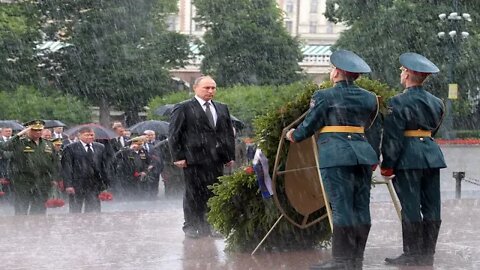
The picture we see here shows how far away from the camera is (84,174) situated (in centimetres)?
1477

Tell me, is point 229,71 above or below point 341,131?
below

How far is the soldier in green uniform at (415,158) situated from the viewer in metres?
8.80

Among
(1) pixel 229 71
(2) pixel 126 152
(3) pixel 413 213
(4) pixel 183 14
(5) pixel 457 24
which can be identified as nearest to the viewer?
(3) pixel 413 213

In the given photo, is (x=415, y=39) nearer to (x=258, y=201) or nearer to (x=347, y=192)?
(x=258, y=201)

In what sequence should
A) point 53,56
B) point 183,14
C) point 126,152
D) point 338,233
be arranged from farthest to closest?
1. point 183,14
2. point 53,56
3. point 126,152
4. point 338,233

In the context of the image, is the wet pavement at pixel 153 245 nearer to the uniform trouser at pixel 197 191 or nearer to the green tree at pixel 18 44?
the uniform trouser at pixel 197 191

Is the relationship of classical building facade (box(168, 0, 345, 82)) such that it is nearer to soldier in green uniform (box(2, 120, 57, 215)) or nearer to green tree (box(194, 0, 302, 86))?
green tree (box(194, 0, 302, 86))

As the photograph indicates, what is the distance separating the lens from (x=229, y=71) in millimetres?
59094

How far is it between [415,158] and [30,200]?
22.7 ft

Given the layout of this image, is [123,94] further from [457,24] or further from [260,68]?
[457,24]

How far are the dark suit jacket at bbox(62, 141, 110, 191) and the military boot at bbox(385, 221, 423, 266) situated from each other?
6687 millimetres

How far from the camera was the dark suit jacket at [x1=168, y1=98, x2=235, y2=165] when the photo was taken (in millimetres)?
10711

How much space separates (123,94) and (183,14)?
3617 centimetres

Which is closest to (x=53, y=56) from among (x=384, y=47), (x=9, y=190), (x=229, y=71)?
(x=229, y=71)
